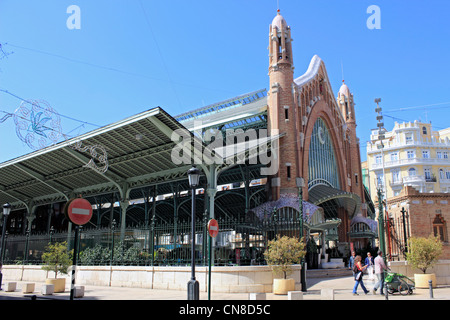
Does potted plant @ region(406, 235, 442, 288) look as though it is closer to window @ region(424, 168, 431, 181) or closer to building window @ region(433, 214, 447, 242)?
building window @ region(433, 214, 447, 242)

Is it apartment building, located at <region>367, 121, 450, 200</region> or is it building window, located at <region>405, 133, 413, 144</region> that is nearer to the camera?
apartment building, located at <region>367, 121, 450, 200</region>

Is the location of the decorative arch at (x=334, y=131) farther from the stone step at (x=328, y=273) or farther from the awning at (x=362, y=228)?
the stone step at (x=328, y=273)

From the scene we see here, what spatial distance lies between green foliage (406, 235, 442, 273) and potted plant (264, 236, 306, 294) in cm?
528

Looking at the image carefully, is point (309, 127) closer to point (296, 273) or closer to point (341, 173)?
point (341, 173)

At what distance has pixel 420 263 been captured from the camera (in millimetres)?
16578

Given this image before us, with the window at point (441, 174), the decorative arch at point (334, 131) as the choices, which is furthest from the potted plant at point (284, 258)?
the window at point (441, 174)

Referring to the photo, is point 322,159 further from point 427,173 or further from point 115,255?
point 427,173

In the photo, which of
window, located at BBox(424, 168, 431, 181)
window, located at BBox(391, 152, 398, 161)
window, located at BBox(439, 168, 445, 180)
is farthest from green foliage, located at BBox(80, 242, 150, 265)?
window, located at BBox(439, 168, 445, 180)

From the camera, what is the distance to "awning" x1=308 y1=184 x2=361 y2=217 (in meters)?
28.8

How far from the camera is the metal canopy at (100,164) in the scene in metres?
19.7

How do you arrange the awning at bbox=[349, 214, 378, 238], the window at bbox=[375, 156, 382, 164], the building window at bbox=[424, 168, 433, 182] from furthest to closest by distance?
the window at bbox=[375, 156, 382, 164] < the building window at bbox=[424, 168, 433, 182] < the awning at bbox=[349, 214, 378, 238]

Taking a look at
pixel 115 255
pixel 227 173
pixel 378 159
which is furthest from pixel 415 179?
pixel 115 255
